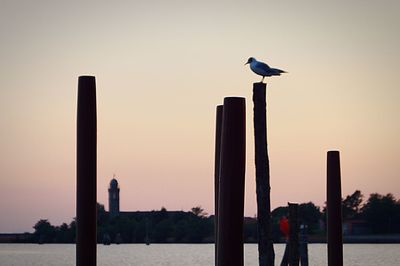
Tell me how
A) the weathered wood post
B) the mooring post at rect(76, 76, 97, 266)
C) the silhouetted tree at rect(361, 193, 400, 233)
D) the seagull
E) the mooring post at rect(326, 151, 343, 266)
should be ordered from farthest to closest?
the silhouetted tree at rect(361, 193, 400, 233) < the mooring post at rect(326, 151, 343, 266) < the seagull < the weathered wood post < the mooring post at rect(76, 76, 97, 266)

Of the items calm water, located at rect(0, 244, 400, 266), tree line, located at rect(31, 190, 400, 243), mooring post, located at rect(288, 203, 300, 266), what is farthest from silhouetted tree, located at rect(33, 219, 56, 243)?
mooring post, located at rect(288, 203, 300, 266)

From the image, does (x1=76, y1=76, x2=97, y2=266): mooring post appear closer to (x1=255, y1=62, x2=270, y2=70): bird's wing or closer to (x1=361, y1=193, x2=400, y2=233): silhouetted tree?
(x1=255, y1=62, x2=270, y2=70): bird's wing

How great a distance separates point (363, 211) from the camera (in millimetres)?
162125

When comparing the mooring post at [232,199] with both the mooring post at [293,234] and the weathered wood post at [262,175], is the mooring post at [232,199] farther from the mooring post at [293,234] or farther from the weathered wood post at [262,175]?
the mooring post at [293,234]

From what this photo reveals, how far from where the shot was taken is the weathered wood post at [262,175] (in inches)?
635

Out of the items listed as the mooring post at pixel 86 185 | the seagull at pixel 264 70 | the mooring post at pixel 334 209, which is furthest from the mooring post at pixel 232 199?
the mooring post at pixel 334 209

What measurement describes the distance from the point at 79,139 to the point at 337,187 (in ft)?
22.2

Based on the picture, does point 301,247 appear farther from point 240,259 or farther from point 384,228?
point 384,228

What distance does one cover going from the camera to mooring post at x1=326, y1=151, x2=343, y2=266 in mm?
18766

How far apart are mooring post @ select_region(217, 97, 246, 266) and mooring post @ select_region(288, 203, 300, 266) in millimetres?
7654

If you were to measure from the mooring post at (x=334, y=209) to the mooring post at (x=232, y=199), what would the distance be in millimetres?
5842

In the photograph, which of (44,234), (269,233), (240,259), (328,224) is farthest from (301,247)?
(44,234)

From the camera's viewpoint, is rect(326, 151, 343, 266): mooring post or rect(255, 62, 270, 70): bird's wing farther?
rect(326, 151, 343, 266): mooring post

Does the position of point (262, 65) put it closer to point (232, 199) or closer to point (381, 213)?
point (232, 199)
